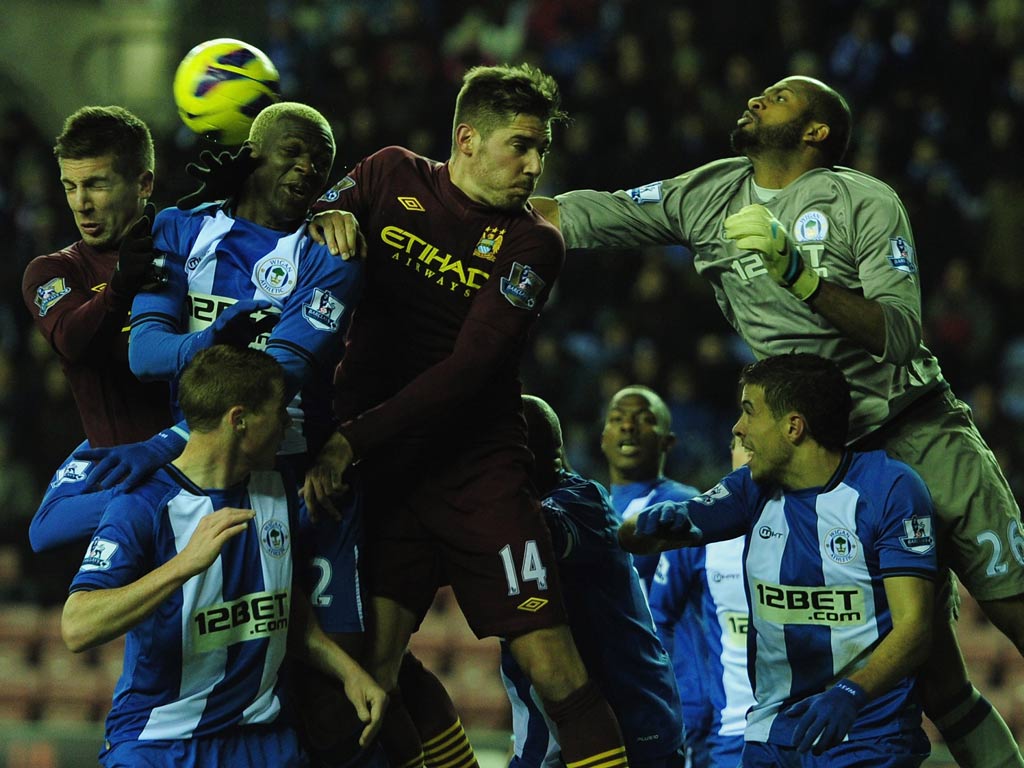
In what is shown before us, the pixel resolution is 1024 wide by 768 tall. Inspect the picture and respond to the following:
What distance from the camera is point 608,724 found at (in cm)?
433

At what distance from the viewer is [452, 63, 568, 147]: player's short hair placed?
4312mm

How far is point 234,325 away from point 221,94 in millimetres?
993

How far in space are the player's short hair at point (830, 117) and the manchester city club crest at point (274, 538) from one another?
2134 mm

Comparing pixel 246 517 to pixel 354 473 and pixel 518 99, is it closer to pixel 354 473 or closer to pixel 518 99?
pixel 354 473

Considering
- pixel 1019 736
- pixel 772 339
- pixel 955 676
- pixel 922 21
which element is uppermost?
pixel 922 21

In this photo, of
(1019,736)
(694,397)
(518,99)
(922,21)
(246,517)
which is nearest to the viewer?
(246,517)

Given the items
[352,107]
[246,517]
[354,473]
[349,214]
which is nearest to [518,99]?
[349,214]

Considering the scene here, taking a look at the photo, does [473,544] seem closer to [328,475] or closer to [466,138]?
[328,475]

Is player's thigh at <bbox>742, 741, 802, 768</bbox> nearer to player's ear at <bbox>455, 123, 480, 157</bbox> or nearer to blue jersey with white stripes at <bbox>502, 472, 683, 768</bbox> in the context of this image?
blue jersey with white stripes at <bbox>502, 472, 683, 768</bbox>

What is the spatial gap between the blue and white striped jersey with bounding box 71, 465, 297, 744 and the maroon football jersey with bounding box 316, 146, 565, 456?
0.44 metres

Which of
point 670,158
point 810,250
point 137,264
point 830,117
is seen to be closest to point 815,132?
point 830,117

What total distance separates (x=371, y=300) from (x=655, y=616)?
2.11m

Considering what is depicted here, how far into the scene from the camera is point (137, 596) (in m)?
3.59

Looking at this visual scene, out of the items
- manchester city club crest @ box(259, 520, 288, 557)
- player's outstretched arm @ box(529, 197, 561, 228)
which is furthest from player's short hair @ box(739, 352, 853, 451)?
manchester city club crest @ box(259, 520, 288, 557)
